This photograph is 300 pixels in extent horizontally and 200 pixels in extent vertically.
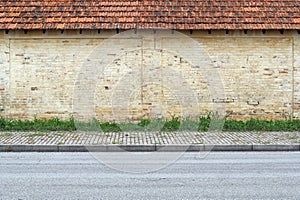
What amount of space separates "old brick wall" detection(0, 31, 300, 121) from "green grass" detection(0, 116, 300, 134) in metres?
0.40

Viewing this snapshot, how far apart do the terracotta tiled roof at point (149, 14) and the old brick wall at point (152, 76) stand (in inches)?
21.5

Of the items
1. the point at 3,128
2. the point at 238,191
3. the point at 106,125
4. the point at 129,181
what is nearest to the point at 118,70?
the point at 106,125

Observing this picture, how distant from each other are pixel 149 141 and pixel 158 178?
3.98 m

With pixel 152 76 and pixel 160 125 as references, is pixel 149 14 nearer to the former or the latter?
pixel 152 76

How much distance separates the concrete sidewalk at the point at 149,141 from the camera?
11.4 m

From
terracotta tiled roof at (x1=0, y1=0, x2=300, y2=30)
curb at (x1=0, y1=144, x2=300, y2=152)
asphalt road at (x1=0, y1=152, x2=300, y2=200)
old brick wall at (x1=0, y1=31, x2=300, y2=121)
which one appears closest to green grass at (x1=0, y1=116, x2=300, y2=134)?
old brick wall at (x1=0, y1=31, x2=300, y2=121)

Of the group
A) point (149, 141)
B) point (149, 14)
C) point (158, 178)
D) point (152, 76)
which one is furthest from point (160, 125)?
point (158, 178)

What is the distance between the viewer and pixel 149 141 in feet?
39.5

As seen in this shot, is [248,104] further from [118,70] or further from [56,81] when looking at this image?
[56,81]

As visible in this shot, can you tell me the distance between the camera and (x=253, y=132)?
13898 millimetres

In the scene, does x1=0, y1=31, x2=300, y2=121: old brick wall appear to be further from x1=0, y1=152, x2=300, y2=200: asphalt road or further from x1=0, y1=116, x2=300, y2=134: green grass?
x1=0, y1=152, x2=300, y2=200: asphalt road

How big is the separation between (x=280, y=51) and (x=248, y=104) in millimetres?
2113

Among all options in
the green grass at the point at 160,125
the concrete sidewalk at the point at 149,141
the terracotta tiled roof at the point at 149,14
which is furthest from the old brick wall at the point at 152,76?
the concrete sidewalk at the point at 149,141

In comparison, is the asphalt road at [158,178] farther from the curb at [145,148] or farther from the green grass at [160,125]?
the green grass at [160,125]
